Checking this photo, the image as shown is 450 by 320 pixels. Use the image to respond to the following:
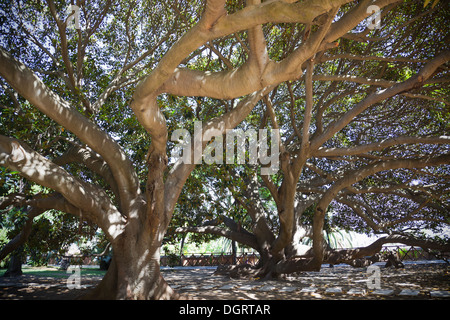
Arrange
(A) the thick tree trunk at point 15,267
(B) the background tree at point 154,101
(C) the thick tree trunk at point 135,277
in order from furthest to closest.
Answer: (A) the thick tree trunk at point 15,267 < (C) the thick tree trunk at point 135,277 < (B) the background tree at point 154,101

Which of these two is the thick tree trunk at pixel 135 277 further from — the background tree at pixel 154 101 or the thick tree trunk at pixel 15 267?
the thick tree trunk at pixel 15 267

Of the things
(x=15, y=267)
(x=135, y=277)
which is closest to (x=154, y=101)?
(x=135, y=277)

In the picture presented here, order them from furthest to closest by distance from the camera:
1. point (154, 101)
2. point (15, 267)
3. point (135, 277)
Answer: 1. point (15, 267)
2. point (135, 277)
3. point (154, 101)

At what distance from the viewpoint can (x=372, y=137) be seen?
12000 millimetres

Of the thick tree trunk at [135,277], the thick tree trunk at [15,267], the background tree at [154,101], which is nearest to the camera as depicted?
the background tree at [154,101]

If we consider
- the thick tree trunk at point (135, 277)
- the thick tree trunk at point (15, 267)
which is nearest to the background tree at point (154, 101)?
the thick tree trunk at point (135, 277)

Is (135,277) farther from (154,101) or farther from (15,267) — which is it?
(15,267)

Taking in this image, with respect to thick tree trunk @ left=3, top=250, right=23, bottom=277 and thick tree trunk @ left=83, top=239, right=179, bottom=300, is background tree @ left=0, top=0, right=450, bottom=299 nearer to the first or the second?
thick tree trunk @ left=83, top=239, right=179, bottom=300

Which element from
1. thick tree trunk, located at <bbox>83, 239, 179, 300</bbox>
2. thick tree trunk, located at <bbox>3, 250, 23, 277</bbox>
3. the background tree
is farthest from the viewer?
thick tree trunk, located at <bbox>3, 250, 23, 277</bbox>

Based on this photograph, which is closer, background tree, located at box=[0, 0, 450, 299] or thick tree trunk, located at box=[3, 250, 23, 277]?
background tree, located at box=[0, 0, 450, 299]

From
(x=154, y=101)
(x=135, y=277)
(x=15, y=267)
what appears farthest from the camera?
(x=15, y=267)

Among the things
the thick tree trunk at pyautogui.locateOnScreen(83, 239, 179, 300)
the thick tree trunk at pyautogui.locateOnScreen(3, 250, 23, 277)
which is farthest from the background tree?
the thick tree trunk at pyautogui.locateOnScreen(3, 250, 23, 277)
